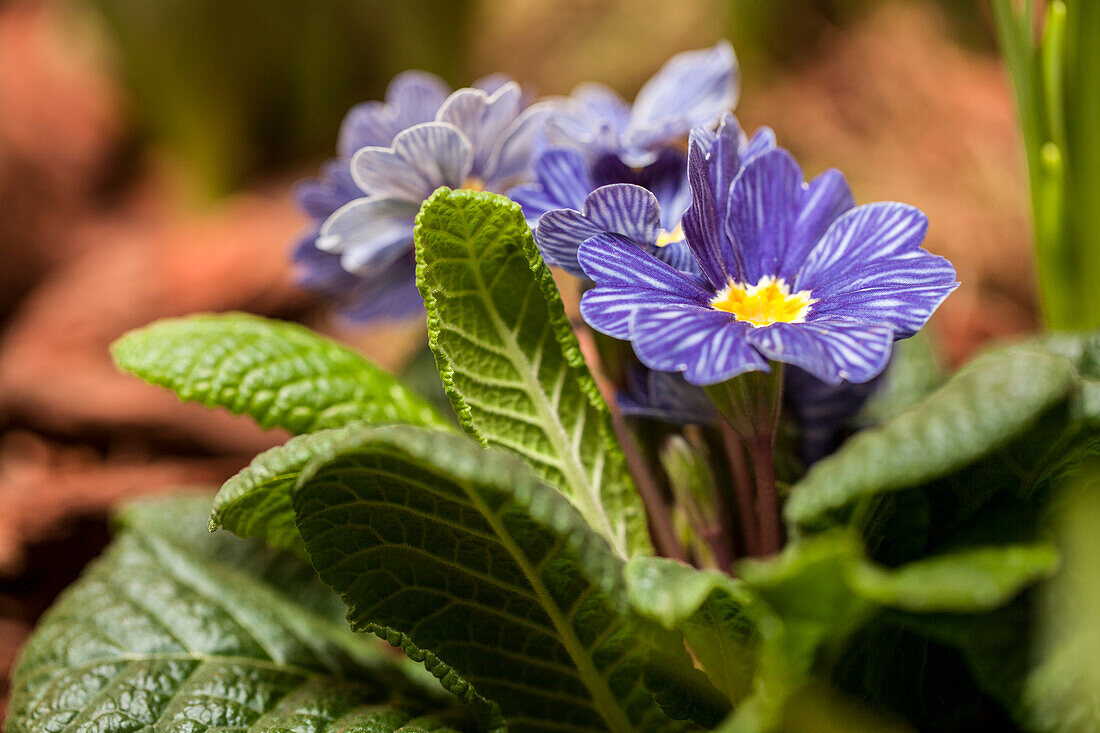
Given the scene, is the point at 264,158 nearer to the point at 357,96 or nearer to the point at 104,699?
the point at 357,96

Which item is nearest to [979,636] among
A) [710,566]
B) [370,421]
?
[710,566]

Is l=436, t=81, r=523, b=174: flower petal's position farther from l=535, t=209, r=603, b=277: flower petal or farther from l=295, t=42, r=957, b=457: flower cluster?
l=535, t=209, r=603, b=277: flower petal

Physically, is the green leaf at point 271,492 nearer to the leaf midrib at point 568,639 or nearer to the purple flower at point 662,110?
the leaf midrib at point 568,639

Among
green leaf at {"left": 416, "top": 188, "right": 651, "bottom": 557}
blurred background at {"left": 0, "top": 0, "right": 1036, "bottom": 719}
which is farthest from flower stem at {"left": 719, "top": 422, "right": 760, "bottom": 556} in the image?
blurred background at {"left": 0, "top": 0, "right": 1036, "bottom": 719}

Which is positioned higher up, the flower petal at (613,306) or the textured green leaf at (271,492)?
the flower petal at (613,306)

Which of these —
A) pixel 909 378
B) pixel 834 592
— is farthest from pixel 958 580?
pixel 909 378

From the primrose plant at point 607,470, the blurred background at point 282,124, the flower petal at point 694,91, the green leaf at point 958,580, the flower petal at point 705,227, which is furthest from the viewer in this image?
the blurred background at point 282,124

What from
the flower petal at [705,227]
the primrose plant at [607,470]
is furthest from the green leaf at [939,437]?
the flower petal at [705,227]
